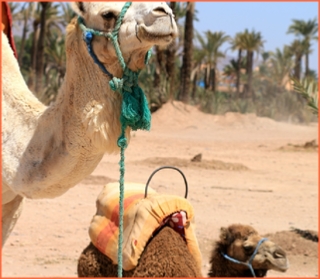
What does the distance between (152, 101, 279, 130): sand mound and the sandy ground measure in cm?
308

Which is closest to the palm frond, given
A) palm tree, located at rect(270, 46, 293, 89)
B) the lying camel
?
the lying camel

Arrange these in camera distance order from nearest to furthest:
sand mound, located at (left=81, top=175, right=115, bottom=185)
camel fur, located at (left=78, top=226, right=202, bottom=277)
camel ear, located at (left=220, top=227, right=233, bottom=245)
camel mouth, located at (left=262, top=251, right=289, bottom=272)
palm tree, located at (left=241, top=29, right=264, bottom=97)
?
camel fur, located at (left=78, top=226, right=202, bottom=277) < camel mouth, located at (left=262, top=251, right=289, bottom=272) < camel ear, located at (left=220, top=227, right=233, bottom=245) < sand mound, located at (left=81, top=175, right=115, bottom=185) < palm tree, located at (left=241, top=29, right=264, bottom=97)

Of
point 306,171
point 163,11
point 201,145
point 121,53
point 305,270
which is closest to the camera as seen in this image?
point 163,11

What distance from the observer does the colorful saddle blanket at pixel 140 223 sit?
13.1ft

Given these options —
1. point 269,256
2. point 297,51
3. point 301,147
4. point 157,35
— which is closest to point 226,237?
point 269,256

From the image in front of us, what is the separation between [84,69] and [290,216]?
21.9 ft

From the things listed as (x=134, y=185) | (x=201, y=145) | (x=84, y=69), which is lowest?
(x=201, y=145)

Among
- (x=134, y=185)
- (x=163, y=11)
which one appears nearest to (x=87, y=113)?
(x=163, y=11)

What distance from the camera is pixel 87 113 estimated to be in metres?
2.61

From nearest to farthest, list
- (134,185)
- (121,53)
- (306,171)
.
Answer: (121,53), (134,185), (306,171)

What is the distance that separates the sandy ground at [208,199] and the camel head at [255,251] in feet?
4.65

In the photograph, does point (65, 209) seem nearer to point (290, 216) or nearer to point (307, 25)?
point (290, 216)

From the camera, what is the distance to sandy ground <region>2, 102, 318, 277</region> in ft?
22.2

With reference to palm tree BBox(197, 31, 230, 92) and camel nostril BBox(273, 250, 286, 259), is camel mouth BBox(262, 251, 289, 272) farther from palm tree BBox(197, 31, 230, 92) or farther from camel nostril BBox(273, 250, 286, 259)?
palm tree BBox(197, 31, 230, 92)
